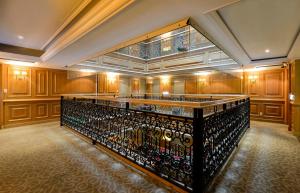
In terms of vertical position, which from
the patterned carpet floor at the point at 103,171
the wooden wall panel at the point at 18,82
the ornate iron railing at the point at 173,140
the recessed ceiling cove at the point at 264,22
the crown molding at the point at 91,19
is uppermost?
the recessed ceiling cove at the point at 264,22

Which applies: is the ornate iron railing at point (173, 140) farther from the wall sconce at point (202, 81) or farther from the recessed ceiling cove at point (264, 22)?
the wall sconce at point (202, 81)

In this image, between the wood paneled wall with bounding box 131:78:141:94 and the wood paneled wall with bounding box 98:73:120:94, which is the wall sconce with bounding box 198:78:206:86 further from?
the wood paneled wall with bounding box 98:73:120:94

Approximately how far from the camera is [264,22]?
2.98m

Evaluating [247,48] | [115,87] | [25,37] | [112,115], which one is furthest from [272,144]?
[115,87]

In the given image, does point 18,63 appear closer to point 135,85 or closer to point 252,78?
point 135,85

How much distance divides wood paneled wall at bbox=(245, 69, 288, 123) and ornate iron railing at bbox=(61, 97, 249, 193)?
4477 millimetres

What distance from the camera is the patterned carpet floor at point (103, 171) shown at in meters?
2.00

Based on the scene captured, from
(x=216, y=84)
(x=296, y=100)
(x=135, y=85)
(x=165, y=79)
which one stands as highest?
(x=165, y=79)

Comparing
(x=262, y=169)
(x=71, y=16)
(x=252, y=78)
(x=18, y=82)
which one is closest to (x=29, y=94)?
(x=18, y=82)

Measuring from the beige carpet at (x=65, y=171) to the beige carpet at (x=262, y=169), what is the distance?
1.02m

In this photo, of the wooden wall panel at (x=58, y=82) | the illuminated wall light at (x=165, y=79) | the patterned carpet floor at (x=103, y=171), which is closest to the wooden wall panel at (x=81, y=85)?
the wooden wall panel at (x=58, y=82)

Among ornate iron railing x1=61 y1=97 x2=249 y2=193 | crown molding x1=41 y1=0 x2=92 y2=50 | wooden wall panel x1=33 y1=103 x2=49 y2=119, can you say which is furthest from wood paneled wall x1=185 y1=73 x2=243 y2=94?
wooden wall panel x1=33 y1=103 x2=49 y2=119

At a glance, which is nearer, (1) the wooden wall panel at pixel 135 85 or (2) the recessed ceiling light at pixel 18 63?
(2) the recessed ceiling light at pixel 18 63

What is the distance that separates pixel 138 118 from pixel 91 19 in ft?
6.29
